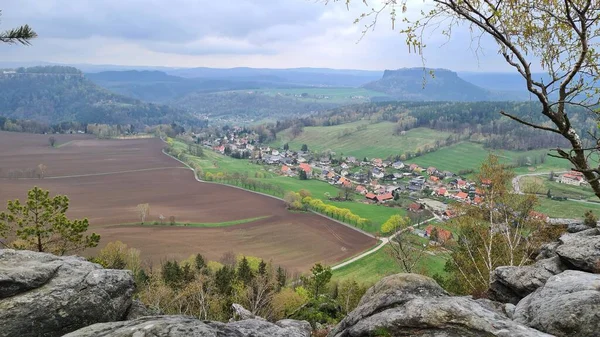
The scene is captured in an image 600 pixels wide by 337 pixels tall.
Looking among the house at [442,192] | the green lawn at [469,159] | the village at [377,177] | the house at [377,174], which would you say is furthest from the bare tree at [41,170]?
the green lawn at [469,159]

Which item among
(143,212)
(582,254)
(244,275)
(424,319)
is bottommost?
(143,212)

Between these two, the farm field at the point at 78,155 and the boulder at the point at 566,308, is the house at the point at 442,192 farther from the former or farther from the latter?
the boulder at the point at 566,308

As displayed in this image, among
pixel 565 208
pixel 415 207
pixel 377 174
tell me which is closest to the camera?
pixel 565 208

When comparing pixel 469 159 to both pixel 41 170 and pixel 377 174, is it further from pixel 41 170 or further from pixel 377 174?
pixel 41 170

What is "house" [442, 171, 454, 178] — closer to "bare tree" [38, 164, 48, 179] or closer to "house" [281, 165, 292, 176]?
"house" [281, 165, 292, 176]


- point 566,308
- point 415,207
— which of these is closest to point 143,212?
point 415,207

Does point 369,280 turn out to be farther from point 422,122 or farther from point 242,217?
point 422,122

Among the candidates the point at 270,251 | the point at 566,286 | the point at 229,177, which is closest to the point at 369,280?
the point at 270,251
